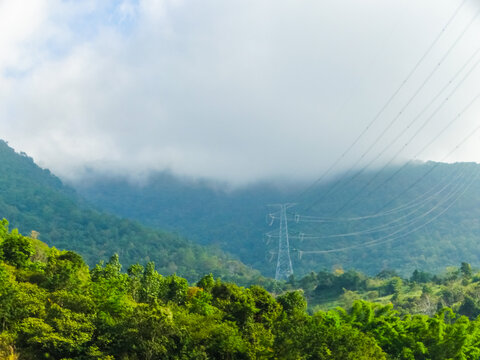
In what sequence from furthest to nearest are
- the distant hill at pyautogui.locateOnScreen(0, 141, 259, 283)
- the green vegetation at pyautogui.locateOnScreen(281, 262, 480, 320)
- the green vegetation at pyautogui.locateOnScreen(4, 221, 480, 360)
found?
1. the distant hill at pyautogui.locateOnScreen(0, 141, 259, 283)
2. the green vegetation at pyautogui.locateOnScreen(281, 262, 480, 320)
3. the green vegetation at pyautogui.locateOnScreen(4, 221, 480, 360)

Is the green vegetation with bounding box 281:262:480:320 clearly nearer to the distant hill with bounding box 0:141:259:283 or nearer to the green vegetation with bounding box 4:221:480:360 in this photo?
the green vegetation with bounding box 4:221:480:360

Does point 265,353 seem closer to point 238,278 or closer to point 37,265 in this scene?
point 37,265

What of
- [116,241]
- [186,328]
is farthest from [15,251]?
[116,241]

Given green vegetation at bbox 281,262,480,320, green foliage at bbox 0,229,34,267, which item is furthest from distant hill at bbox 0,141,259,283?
green foliage at bbox 0,229,34,267

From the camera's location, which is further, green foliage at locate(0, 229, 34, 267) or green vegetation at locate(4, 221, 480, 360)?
green foliage at locate(0, 229, 34, 267)

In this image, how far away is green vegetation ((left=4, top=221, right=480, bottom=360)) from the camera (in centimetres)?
3212

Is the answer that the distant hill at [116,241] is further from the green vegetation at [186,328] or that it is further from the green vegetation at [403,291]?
the green vegetation at [186,328]

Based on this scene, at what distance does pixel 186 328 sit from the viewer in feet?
112

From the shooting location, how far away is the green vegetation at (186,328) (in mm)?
32125

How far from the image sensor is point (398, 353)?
1670 inches

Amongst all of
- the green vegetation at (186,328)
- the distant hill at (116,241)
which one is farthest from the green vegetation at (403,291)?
the distant hill at (116,241)

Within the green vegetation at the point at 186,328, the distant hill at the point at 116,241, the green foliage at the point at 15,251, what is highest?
the distant hill at the point at 116,241

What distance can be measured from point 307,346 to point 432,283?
91.1 metres

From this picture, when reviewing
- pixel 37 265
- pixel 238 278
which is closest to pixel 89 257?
pixel 238 278
